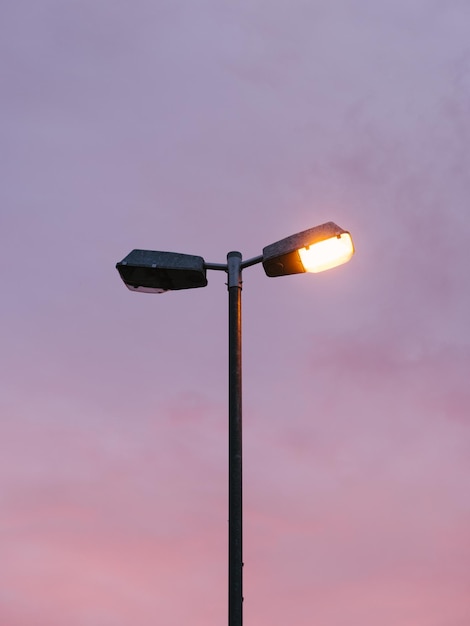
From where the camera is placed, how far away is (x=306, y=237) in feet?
30.2

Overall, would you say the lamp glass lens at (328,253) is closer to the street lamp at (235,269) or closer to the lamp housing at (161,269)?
the street lamp at (235,269)

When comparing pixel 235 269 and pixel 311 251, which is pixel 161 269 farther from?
pixel 311 251

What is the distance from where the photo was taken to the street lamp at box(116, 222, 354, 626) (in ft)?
27.8

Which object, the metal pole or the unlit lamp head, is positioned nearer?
the metal pole

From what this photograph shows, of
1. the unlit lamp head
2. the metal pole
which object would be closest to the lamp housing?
the metal pole

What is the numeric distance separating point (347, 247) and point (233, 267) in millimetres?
1188

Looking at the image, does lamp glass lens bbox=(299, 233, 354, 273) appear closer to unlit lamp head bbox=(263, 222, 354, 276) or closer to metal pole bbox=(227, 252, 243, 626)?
unlit lamp head bbox=(263, 222, 354, 276)

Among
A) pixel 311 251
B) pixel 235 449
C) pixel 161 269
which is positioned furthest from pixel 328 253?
pixel 235 449

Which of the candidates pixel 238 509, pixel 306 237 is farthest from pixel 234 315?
pixel 238 509

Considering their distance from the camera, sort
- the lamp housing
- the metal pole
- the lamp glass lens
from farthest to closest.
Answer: the lamp housing < the lamp glass lens < the metal pole

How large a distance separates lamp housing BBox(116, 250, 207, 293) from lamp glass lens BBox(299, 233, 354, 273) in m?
1.10

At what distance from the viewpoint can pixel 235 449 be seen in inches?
336

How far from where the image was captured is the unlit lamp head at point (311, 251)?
9.09m

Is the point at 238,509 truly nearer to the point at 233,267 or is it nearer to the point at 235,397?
the point at 235,397
